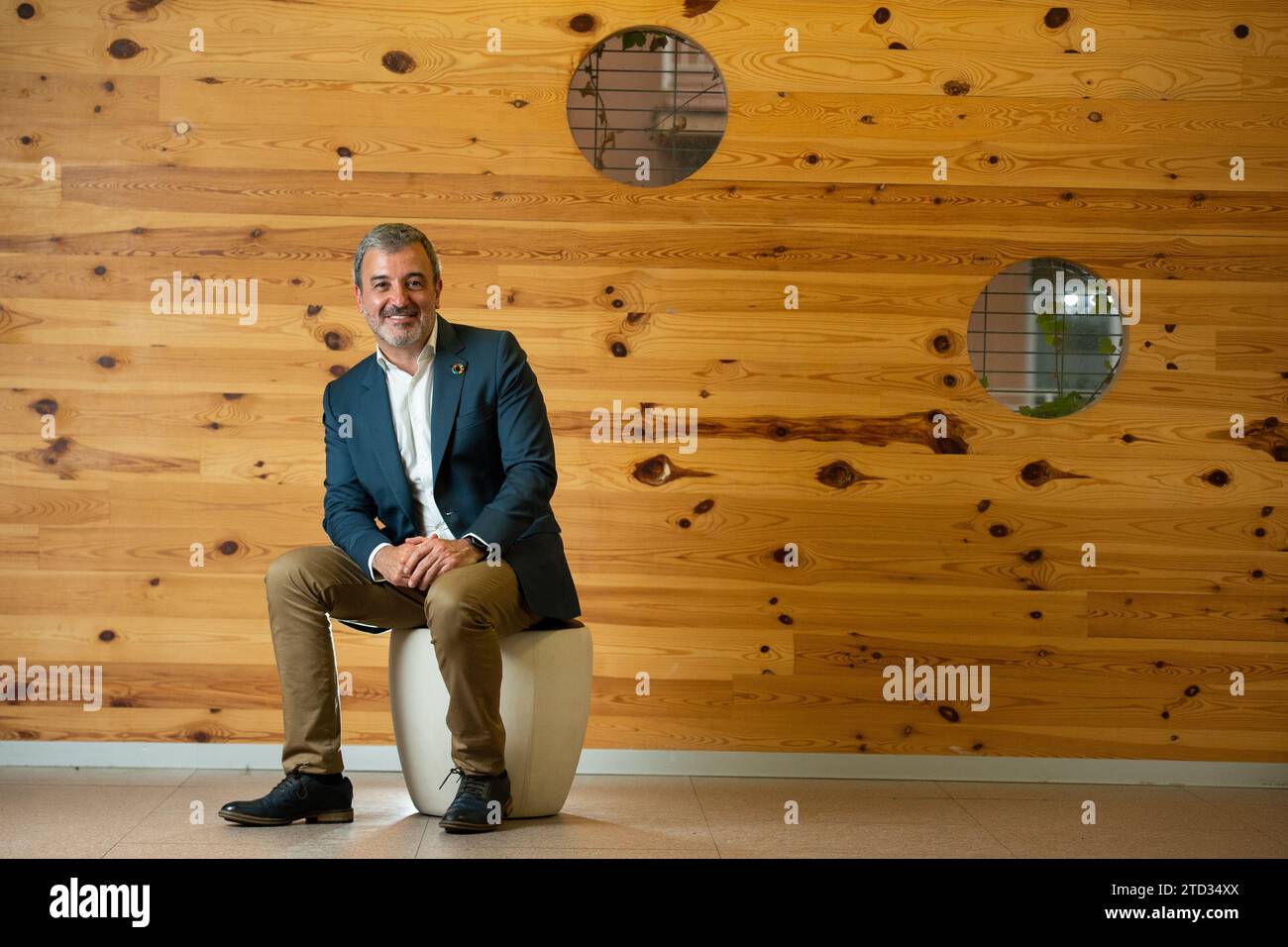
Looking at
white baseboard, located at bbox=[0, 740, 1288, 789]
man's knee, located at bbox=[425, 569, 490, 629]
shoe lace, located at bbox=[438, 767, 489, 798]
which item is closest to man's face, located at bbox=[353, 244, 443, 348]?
man's knee, located at bbox=[425, 569, 490, 629]

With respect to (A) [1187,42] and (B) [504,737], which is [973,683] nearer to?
(B) [504,737]

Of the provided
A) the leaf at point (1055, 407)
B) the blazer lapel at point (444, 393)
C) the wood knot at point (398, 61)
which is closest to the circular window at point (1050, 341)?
the leaf at point (1055, 407)

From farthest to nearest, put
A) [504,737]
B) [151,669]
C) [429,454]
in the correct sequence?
[151,669] < [429,454] < [504,737]

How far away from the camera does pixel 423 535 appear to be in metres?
2.91

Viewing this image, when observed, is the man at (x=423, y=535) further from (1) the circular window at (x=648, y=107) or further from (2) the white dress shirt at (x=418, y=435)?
(1) the circular window at (x=648, y=107)

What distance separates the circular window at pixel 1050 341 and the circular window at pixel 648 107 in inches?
35.8

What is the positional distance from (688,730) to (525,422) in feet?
3.41

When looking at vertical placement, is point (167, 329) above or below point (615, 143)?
below

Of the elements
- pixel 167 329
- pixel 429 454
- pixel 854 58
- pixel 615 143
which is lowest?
pixel 429 454

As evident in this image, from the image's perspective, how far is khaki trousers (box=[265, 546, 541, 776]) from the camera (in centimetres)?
260

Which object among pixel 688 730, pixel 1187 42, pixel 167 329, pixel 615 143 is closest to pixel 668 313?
pixel 615 143

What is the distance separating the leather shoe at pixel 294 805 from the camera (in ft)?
8.68

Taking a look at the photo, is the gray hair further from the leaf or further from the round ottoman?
the leaf

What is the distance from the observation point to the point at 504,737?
2689 mm
